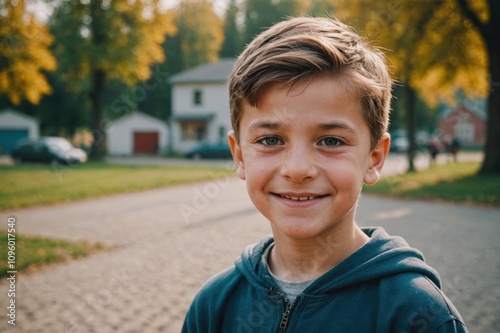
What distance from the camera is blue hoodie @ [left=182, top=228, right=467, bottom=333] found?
1.41 m

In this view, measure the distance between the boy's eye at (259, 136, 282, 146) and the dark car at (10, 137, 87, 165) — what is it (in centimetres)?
2928

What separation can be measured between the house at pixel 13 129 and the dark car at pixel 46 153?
15.0m

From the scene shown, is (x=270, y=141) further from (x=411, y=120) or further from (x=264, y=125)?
(x=411, y=120)

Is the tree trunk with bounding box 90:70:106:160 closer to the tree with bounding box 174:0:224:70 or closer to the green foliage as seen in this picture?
the green foliage

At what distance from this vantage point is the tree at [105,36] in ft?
101

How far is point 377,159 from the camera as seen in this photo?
5.87ft

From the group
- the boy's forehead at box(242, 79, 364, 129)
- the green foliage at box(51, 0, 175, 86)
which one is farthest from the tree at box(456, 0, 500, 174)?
the green foliage at box(51, 0, 175, 86)

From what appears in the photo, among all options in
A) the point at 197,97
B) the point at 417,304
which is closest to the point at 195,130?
the point at 197,97

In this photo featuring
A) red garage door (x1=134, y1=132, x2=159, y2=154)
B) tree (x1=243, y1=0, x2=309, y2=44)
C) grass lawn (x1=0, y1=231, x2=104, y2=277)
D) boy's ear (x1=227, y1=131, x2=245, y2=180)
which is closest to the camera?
boy's ear (x1=227, y1=131, x2=245, y2=180)

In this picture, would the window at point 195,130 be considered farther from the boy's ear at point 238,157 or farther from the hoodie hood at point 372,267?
the hoodie hood at point 372,267

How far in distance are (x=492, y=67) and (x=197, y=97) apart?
1182 inches

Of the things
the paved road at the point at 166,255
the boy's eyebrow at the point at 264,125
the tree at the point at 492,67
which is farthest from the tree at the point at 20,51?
the boy's eyebrow at the point at 264,125

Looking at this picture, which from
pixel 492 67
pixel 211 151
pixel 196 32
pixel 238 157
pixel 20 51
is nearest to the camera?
pixel 238 157

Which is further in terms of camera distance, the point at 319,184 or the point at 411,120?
the point at 411,120
